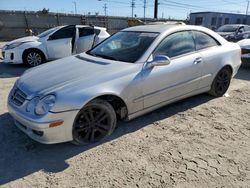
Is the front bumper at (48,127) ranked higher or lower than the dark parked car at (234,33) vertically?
lower

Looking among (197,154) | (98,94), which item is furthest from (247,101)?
(98,94)

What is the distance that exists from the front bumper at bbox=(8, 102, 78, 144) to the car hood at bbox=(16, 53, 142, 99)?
0.30 m

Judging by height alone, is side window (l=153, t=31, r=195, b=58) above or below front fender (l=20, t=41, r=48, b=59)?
above

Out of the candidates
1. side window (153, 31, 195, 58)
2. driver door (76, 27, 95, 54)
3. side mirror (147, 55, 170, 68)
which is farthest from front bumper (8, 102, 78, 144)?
driver door (76, 27, 95, 54)

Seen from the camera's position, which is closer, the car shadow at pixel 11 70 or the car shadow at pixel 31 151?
the car shadow at pixel 31 151

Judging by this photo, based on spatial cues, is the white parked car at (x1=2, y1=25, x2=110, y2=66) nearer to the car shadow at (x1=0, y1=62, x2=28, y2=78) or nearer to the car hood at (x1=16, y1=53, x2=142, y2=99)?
the car shadow at (x1=0, y1=62, x2=28, y2=78)

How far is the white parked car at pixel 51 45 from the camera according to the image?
7758 millimetres

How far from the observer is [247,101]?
488 cm

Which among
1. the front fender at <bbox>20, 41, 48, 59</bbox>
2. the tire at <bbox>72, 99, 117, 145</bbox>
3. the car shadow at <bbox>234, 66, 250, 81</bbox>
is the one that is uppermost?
the front fender at <bbox>20, 41, 48, 59</bbox>

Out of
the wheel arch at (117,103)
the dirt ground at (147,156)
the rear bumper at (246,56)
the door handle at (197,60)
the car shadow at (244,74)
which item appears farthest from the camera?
the rear bumper at (246,56)

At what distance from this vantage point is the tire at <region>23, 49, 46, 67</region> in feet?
25.7

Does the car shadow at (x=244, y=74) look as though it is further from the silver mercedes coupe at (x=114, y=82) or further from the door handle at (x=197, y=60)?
the door handle at (x=197, y=60)

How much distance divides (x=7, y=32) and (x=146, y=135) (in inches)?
723

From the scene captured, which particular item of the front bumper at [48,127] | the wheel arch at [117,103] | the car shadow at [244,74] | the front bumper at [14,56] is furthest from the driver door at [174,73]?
the front bumper at [14,56]
